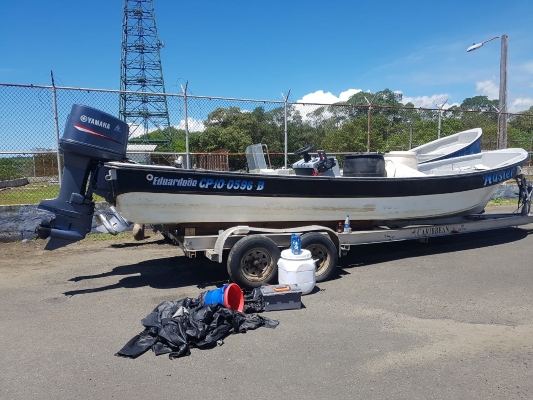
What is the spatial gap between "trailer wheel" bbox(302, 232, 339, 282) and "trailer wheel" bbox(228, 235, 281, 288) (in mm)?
508

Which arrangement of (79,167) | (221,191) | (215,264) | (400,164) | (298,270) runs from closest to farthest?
(298,270), (79,167), (221,191), (215,264), (400,164)

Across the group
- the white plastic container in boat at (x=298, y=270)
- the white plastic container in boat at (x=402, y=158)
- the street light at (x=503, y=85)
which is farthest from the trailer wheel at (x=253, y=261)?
the street light at (x=503, y=85)

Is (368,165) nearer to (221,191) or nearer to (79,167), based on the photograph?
(221,191)

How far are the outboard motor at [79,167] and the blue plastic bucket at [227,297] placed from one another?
2.00m

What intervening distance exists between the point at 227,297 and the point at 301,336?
89 cm

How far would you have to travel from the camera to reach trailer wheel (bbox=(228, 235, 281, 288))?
5336 mm

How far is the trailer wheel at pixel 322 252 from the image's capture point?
5.81 m

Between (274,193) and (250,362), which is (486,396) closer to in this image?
(250,362)

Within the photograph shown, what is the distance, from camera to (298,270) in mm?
5188

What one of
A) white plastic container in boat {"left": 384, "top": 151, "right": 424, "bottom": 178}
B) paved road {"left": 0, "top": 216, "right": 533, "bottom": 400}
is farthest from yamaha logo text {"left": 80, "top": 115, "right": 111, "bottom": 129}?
white plastic container in boat {"left": 384, "top": 151, "right": 424, "bottom": 178}

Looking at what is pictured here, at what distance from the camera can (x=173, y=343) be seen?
3805 mm

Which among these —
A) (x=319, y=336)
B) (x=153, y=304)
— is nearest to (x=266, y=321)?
(x=319, y=336)

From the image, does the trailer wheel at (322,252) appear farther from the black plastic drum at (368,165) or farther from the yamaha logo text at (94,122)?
the yamaha logo text at (94,122)

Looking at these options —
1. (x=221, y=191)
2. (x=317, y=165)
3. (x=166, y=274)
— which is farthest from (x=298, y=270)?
(x=166, y=274)
